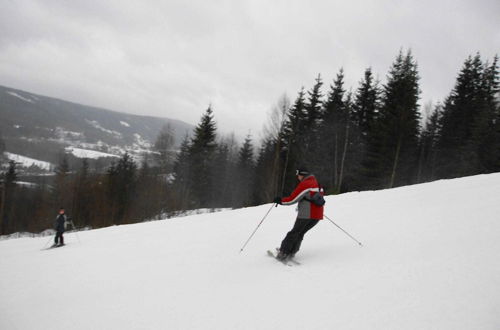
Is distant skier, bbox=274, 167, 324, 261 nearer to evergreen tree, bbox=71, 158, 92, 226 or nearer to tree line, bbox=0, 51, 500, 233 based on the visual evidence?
tree line, bbox=0, 51, 500, 233

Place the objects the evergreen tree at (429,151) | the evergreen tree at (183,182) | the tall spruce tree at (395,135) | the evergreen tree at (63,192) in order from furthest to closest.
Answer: the evergreen tree at (63,192), the evergreen tree at (183,182), the evergreen tree at (429,151), the tall spruce tree at (395,135)

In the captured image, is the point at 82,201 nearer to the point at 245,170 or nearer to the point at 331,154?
the point at 245,170

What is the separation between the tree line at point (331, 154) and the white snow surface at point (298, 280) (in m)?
18.7

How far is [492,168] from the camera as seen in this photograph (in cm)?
2275

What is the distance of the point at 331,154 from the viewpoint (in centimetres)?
2788

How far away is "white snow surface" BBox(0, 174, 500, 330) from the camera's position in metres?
3.67

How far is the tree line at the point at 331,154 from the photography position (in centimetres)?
2611

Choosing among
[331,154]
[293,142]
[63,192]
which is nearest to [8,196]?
[63,192]

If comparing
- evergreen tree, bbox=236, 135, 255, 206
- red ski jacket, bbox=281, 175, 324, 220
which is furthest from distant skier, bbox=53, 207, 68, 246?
evergreen tree, bbox=236, 135, 255, 206

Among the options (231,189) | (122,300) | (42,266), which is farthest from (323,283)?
(231,189)

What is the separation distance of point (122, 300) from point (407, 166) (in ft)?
101

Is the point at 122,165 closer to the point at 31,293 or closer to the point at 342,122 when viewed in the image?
the point at 342,122

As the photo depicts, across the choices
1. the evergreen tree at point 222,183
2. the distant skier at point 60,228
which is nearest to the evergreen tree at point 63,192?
the evergreen tree at point 222,183

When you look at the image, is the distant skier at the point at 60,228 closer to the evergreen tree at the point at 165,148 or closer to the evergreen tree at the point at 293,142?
the evergreen tree at the point at 293,142
